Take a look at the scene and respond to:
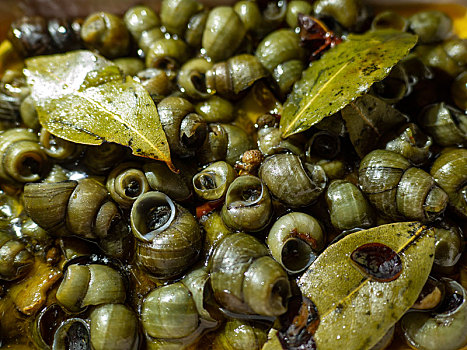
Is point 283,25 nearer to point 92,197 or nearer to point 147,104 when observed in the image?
point 147,104

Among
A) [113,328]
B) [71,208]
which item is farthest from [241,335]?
[71,208]

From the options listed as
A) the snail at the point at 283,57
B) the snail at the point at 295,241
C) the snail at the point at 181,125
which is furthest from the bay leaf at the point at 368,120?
the snail at the point at 181,125

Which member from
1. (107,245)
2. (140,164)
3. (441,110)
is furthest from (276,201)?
(441,110)

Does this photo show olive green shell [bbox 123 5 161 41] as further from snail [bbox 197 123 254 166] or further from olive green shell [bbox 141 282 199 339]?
olive green shell [bbox 141 282 199 339]

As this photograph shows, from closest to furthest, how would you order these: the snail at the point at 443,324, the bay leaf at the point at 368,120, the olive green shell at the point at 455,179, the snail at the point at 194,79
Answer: the snail at the point at 443,324
the olive green shell at the point at 455,179
the bay leaf at the point at 368,120
the snail at the point at 194,79

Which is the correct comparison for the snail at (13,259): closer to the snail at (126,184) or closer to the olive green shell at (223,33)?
the snail at (126,184)

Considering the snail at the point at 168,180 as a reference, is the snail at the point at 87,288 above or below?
below
